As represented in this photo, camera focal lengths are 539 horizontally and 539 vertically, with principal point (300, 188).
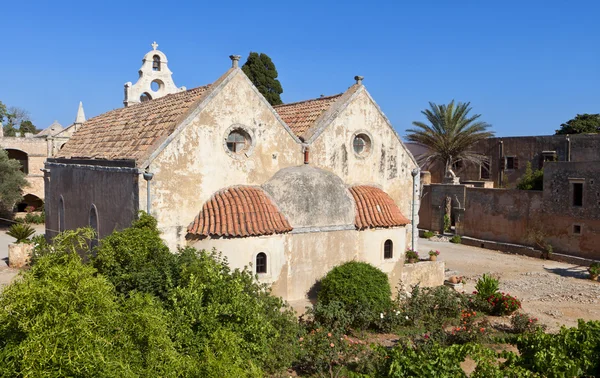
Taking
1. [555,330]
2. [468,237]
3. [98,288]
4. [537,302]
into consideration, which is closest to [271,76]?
[468,237]

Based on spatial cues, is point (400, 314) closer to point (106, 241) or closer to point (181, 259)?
point (181, 259)

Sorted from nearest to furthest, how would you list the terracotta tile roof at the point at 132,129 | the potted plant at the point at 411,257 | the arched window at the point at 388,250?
the terracotta tile roof at the point at 132,129 < the arched window at the point at 388,250 < the potted plant at the point at 411,257

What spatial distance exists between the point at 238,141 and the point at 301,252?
394 centimetres

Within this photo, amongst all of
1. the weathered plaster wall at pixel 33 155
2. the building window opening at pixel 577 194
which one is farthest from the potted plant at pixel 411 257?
the weathered plaster wall at pixel 33 155

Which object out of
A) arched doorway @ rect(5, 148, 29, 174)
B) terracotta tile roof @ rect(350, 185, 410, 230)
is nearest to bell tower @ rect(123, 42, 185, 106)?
terracotta tile roof @ rect(350, 185, 410, 230)

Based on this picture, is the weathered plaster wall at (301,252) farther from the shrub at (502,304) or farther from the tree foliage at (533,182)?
the tree foliage at (533,182)

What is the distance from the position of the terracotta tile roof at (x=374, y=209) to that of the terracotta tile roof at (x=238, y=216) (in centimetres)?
293

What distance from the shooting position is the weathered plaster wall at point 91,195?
616 inches

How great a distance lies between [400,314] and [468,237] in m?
20.3

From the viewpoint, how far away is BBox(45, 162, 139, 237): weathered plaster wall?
15.6 m

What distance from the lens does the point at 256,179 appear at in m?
17.0

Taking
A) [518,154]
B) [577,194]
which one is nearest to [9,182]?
[577,194]

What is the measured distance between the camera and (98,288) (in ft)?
26.1

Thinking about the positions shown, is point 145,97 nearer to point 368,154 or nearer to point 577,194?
point 368,154
